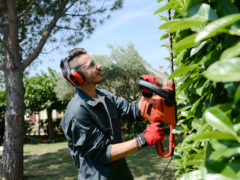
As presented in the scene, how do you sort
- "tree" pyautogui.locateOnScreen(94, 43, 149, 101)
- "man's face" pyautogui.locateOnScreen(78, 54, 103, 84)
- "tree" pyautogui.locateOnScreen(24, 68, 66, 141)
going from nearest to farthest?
"man's face" pyautogui.locateOnScreen(78, 54, 103, 84)
"tree" pyautogui.locateOnScreen(94, 43, 149, 101)
"tree" pyautogui.locateOnScreen(24, 68, 66, 141)

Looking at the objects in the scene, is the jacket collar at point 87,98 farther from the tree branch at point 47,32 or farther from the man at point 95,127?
the tree branch at point 47,32

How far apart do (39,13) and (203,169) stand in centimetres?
678

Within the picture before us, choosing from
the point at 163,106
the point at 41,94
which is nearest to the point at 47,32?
the point at 163,106

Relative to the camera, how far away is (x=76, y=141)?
1699 mm

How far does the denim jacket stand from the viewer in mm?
1647

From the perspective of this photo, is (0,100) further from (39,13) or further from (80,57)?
(80,57)

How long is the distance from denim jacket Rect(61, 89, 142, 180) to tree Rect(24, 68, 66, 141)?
1176cm

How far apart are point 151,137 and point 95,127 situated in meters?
0.40

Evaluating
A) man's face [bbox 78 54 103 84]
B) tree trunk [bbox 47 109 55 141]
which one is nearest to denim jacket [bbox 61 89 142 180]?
man's face [bbox 78 54 103 84]

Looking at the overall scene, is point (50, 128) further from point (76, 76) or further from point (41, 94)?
point (76, 76)

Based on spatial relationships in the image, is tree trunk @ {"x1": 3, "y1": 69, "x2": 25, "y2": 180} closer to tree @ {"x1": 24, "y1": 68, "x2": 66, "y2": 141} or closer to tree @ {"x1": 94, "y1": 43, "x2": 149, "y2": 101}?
tree @ {"x1": 94, "y1": 43, "x2": 149, "y2": 101}

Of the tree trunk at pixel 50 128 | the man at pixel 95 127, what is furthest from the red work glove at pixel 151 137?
the tree trunk at pixel 50 128

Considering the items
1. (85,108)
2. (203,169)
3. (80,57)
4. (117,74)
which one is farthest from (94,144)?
(117,74)

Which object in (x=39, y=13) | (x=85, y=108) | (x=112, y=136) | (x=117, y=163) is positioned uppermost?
(x=39, y=13)
